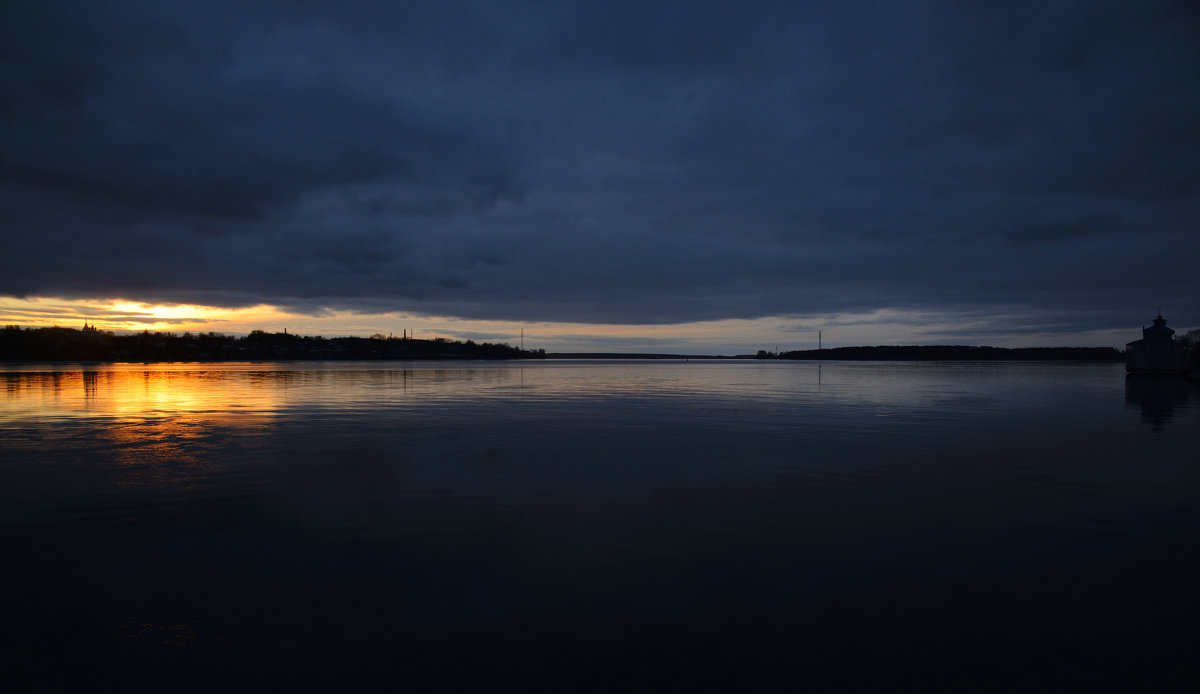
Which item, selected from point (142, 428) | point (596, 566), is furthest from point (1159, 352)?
point (142, 428)

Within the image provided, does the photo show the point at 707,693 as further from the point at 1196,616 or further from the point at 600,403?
the point at 600,403

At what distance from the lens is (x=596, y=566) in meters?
7.84

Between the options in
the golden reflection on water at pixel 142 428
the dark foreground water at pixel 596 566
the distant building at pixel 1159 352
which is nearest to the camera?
the dark foreground water at pixel 596 566

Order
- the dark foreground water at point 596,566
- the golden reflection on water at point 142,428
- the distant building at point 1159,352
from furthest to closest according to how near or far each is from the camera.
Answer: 1. the distant building at point 1159,352
2. the golden reflection on water at point 142,428
3. the dark foreground water at point 596,566

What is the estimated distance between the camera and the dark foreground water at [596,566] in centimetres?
551

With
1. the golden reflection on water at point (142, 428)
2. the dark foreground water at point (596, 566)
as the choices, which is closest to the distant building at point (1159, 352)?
the dark foreground water at point (596, 566)

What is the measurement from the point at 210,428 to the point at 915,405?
31.4 meters

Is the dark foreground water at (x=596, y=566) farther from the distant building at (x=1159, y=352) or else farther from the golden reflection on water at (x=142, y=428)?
the distant building at (x=1159, y=352)

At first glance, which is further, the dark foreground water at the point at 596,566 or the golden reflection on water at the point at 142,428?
the golden reflection on water at the point at 142,428

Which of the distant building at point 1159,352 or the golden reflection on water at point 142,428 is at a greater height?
the distant building at point 1159,352

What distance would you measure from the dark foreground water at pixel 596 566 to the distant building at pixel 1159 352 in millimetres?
63665

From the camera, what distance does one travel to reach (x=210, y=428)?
2086 cm

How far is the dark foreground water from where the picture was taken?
5508mm

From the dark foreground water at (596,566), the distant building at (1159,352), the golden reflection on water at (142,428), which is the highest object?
the distant building at (1159,352)
